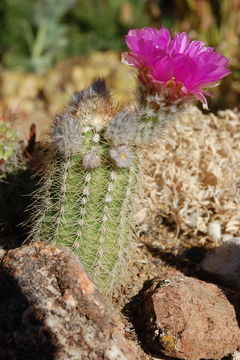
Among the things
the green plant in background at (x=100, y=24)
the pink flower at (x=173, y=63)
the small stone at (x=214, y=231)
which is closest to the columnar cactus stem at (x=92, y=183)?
the pink flower at (x=173, y=63)

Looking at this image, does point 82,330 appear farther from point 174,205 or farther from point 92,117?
point 174,205

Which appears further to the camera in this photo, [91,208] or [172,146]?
[172,146]

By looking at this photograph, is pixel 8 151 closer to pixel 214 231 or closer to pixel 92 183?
pixel 92 183

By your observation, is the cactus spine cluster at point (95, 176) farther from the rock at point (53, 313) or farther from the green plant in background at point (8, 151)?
the green plant in background at point (8, 151)

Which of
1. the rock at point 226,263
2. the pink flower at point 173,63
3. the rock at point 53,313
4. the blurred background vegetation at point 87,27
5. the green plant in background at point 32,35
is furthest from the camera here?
the green plant in background at point 32,35

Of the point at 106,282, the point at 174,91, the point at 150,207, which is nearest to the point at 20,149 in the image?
the point at 150,207

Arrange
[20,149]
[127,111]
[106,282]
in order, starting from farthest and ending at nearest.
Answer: [20,149] → [106,282] → [127,111]
